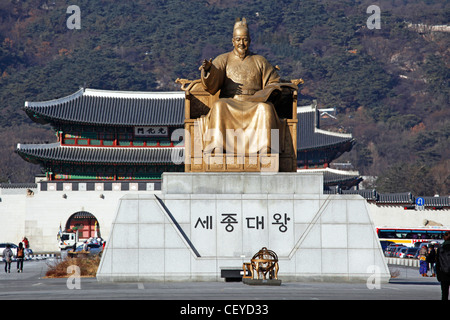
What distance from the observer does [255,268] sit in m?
17.3

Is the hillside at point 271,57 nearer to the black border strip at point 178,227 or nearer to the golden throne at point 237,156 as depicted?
the golden throne at point 237,156

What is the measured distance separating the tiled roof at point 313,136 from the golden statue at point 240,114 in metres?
31.8

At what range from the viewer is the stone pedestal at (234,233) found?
1869 centimetres

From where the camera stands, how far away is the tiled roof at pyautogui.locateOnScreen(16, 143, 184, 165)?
4859cm

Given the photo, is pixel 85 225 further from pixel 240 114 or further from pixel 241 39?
pixel 240 114

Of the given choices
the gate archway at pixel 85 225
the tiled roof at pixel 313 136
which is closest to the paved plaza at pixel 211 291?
the gate archway at pixel 85 225

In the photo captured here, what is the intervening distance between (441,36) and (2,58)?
228 feet

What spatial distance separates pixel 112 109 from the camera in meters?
50.6

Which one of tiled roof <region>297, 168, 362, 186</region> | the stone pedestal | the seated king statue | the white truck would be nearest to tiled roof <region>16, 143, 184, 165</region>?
the white truck

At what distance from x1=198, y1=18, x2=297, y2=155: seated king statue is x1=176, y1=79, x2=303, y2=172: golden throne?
0.20 meters

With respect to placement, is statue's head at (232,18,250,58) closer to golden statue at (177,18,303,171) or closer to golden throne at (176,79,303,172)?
golden statue at (177,18,303,171)

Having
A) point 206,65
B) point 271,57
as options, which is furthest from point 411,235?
point 271,57

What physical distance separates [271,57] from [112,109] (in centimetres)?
8858
